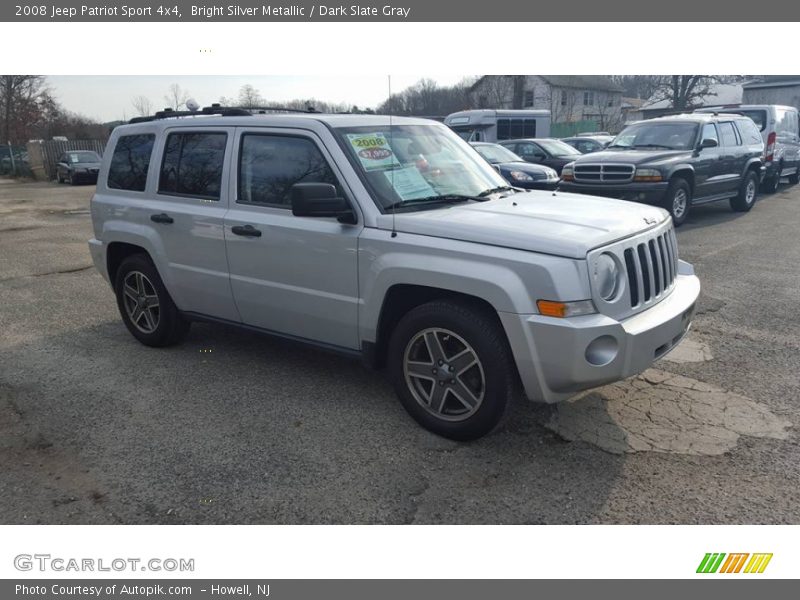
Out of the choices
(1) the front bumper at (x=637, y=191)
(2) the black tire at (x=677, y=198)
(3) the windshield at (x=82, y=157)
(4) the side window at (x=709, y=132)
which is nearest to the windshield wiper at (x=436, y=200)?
(1) the front bumper at (x=637, y=191)

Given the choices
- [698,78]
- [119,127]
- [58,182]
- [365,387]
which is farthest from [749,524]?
[698,78]

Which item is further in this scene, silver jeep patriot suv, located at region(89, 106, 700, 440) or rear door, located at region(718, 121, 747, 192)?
rear door, located at region(718, 121, 747, 192)

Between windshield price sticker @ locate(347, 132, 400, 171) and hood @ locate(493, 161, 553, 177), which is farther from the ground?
windshield price sticker @ locate(347, 132, 400, 171)

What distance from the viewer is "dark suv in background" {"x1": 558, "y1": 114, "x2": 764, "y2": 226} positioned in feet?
33.2

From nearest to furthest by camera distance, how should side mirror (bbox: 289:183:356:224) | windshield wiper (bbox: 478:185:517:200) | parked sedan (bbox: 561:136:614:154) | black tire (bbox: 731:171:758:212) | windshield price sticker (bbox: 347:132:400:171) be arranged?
side mirror (bbox: 289:183:356:224), windshield price sticker (bbox: 347:132:400:171), windshield wiper (bbox: 478:185:517:200), black tire (bbox: 731:171:758:212), parked sedan (bbox: 561:136:614:154)

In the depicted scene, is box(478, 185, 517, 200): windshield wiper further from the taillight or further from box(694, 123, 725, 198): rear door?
the taillight

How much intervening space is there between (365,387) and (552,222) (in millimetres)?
1832

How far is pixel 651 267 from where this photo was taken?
3.64 meters

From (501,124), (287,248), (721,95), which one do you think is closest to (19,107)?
(501,124)

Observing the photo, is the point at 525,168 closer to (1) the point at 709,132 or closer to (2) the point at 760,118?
(1) the point at 709,132

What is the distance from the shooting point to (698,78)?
1779 inches

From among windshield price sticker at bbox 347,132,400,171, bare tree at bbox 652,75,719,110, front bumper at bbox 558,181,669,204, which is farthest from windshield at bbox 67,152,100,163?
bare tree at bbox 652,75,719,110

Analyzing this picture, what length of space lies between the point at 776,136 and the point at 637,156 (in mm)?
6807

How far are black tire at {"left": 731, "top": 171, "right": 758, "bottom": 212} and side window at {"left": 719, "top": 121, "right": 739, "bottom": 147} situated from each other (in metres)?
0.87
